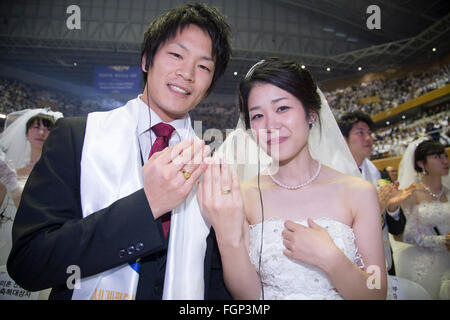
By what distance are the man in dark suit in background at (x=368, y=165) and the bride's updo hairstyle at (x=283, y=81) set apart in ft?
4.93

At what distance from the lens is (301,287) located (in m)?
1.06

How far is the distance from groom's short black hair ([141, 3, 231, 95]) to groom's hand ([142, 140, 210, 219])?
19.1 inches

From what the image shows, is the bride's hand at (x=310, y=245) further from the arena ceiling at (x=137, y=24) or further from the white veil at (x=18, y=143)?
the white veil at (x=18, y=143)

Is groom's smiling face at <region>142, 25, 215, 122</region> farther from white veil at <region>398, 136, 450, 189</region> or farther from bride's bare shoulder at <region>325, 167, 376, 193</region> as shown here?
white veil at <region>398, 136, 450, 189</region>

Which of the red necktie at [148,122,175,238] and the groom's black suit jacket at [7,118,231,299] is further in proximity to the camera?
the red necktie at [148,122,175,238]

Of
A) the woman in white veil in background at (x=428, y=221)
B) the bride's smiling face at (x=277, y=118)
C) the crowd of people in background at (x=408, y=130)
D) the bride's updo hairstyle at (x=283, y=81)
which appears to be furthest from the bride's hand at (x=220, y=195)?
the crowd of people in background at (x=408, y=130)

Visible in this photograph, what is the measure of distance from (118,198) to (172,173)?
27cm

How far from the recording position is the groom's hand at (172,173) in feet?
2.30

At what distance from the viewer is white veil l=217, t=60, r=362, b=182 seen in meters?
1.39

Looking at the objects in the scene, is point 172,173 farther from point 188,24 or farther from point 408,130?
point 408,130

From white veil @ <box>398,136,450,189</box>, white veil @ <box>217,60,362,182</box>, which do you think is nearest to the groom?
white veil @ <box>217,60,362,182</box>

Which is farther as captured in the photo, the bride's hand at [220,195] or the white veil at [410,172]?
the white veil at [410,172]

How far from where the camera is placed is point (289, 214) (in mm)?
1179
